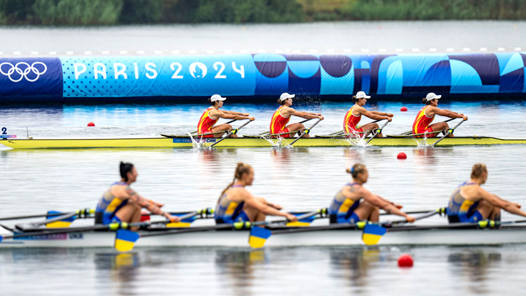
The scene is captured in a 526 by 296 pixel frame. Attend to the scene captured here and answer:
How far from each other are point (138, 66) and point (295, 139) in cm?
1411

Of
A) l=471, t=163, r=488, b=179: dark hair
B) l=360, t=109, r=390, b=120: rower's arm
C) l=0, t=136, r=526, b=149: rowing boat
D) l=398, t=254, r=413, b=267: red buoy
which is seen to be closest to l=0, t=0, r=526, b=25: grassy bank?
l=0, t=136, r=526, b=149: rowing boat

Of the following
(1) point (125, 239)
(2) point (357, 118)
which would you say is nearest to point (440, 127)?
(2) point (357, 118)

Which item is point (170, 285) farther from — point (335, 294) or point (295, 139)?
point (295, 139)

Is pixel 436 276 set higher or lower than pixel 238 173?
lower

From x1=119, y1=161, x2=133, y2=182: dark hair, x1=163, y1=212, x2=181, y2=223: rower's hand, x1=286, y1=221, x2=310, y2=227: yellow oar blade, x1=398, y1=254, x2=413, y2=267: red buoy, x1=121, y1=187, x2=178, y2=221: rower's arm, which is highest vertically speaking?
x1=119, y1=161, x2=133, y2=182: dark hair

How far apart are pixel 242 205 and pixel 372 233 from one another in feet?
6.38

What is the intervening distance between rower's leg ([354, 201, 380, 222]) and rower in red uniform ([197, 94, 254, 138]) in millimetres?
12084

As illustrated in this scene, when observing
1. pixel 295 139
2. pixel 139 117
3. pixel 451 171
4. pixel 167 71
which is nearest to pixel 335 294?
pixel 451 171

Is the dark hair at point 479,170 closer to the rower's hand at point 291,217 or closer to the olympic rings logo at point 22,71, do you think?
the rower's hand at point 291,217

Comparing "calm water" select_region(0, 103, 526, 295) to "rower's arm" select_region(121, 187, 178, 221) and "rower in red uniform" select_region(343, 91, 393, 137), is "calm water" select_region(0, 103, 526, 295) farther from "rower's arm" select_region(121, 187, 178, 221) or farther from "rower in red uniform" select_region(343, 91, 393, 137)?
"rower's arm" select_region(121, 187, 178, 221)

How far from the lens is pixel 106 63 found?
4066 centimetres

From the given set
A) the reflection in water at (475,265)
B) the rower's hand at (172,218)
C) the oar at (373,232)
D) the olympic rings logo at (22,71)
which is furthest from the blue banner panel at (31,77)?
the reflection in water at (475,265)

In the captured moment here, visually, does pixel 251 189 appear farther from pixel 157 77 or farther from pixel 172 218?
pixel 157 77

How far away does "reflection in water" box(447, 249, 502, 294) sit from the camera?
44.9 feet
